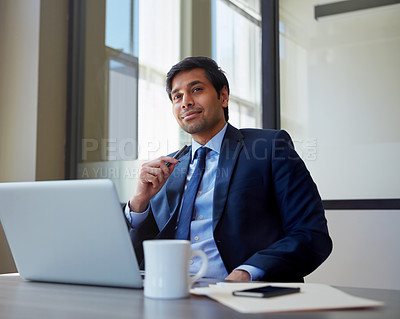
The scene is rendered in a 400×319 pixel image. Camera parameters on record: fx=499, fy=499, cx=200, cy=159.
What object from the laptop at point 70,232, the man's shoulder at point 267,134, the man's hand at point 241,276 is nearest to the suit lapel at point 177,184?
the man's shoulder at point 267,134

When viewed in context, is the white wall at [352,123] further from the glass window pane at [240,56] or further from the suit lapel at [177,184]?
the suit lapel at [177,184]

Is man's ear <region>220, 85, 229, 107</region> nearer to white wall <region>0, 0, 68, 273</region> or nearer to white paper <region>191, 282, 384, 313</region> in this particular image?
white paper <region>191, 282, 384, 313</region>

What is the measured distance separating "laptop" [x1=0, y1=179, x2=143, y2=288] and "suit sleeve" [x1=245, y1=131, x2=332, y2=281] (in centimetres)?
50

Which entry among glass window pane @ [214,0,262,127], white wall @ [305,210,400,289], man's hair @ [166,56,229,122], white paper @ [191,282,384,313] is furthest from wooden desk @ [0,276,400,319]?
glass window pane @ [214,0,262,127]

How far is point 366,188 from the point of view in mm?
2375

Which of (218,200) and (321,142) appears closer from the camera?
(218,200)

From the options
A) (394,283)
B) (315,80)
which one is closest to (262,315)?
(394,283)

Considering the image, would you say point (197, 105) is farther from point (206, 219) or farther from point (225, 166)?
point (206, 219)

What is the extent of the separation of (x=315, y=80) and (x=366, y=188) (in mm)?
605

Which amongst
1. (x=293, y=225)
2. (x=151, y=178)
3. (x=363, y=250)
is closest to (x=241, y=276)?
(x=293, y=225)

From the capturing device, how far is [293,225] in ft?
5.19

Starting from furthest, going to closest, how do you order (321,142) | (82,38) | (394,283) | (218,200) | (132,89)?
(82,38), (132,89), (321,142), (394,283), (218,200)

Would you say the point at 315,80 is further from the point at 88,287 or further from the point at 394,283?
the point at 88,287

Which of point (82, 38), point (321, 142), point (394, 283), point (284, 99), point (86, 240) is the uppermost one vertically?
point (82, 38)
